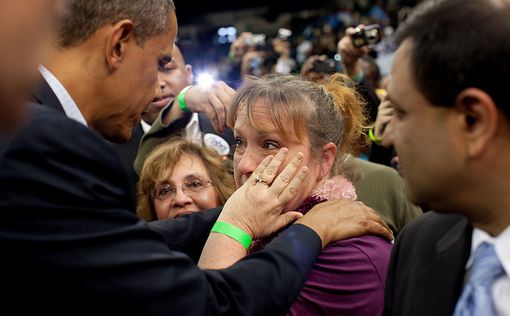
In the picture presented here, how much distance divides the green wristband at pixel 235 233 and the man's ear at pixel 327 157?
0.39m

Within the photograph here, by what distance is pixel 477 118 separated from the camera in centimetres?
121

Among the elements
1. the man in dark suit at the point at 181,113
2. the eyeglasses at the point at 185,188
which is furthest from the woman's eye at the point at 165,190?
the man in dark suit at the point at 181,113

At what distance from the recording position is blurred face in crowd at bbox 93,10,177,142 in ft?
4.98

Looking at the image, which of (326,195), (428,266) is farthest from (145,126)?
(428,266)

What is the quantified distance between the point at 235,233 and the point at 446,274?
1.82 ft

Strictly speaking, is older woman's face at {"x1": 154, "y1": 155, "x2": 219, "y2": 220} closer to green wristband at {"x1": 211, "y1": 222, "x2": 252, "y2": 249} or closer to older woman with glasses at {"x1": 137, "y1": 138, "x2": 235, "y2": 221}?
older woman with glasses at {"x1": 137, "y1": 138, "x2": 235, "y2": 221}

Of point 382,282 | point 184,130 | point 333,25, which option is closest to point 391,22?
point 333,25

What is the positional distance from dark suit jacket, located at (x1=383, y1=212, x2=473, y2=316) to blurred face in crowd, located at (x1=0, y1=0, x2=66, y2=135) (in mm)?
1028

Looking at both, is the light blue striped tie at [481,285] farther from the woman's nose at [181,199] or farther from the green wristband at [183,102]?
the green wristband at [183,102]

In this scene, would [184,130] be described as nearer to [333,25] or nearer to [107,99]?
[107,99]

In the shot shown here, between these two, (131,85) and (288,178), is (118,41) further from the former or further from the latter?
(288,178)

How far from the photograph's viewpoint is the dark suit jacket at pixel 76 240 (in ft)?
3.78

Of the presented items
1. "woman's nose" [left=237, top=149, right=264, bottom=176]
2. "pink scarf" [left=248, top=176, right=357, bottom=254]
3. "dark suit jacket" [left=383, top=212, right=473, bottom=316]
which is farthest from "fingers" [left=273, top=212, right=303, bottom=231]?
"dark suit jacket" [left=383, top=212, right=473, bottom=316]

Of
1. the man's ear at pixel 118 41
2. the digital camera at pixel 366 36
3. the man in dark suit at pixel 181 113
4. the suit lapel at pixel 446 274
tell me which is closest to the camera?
the suit lapel at pixel 446 274
